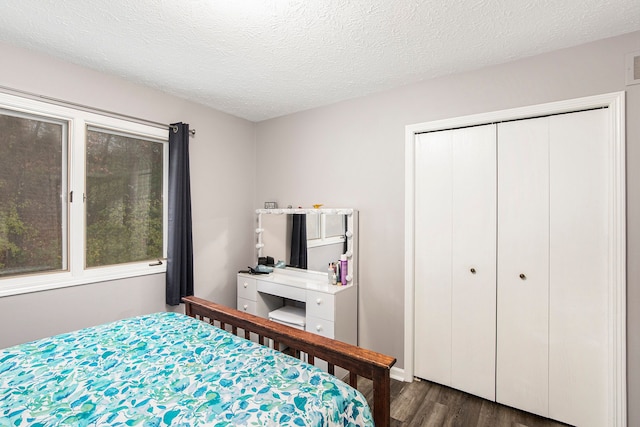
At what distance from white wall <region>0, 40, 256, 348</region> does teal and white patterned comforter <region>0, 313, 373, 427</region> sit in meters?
0.67

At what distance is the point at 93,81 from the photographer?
7.83ft

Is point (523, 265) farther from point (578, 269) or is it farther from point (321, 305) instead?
point (321, 305)

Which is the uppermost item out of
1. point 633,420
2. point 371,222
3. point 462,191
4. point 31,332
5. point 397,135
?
point 397,135

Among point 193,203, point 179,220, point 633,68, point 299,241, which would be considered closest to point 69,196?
point 179,220

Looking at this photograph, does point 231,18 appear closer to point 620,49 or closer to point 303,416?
point 303,416

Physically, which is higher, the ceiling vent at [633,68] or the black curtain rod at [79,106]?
the ceiling vent at [633,68]

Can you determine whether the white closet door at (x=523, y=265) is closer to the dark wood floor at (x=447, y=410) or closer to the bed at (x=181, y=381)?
the dark wood floor at (x=447, y=410)

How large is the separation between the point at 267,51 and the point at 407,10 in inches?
36.3

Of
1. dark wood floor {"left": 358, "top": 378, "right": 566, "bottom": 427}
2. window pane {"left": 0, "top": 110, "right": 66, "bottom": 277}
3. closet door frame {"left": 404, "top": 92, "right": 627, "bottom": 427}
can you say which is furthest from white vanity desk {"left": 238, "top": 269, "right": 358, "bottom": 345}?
closet door frame {"left": 404, "top": 92, "right": 627, "bottom": 427}

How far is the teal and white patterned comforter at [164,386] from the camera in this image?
110 centimetres

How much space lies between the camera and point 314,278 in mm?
3129

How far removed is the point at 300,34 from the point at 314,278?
2124mm

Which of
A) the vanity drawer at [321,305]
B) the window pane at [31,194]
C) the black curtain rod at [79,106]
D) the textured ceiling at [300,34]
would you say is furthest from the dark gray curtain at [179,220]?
the vanity drawer at [321,305]

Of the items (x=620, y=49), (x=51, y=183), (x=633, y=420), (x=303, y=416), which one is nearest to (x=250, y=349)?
(x=303, y=416)
